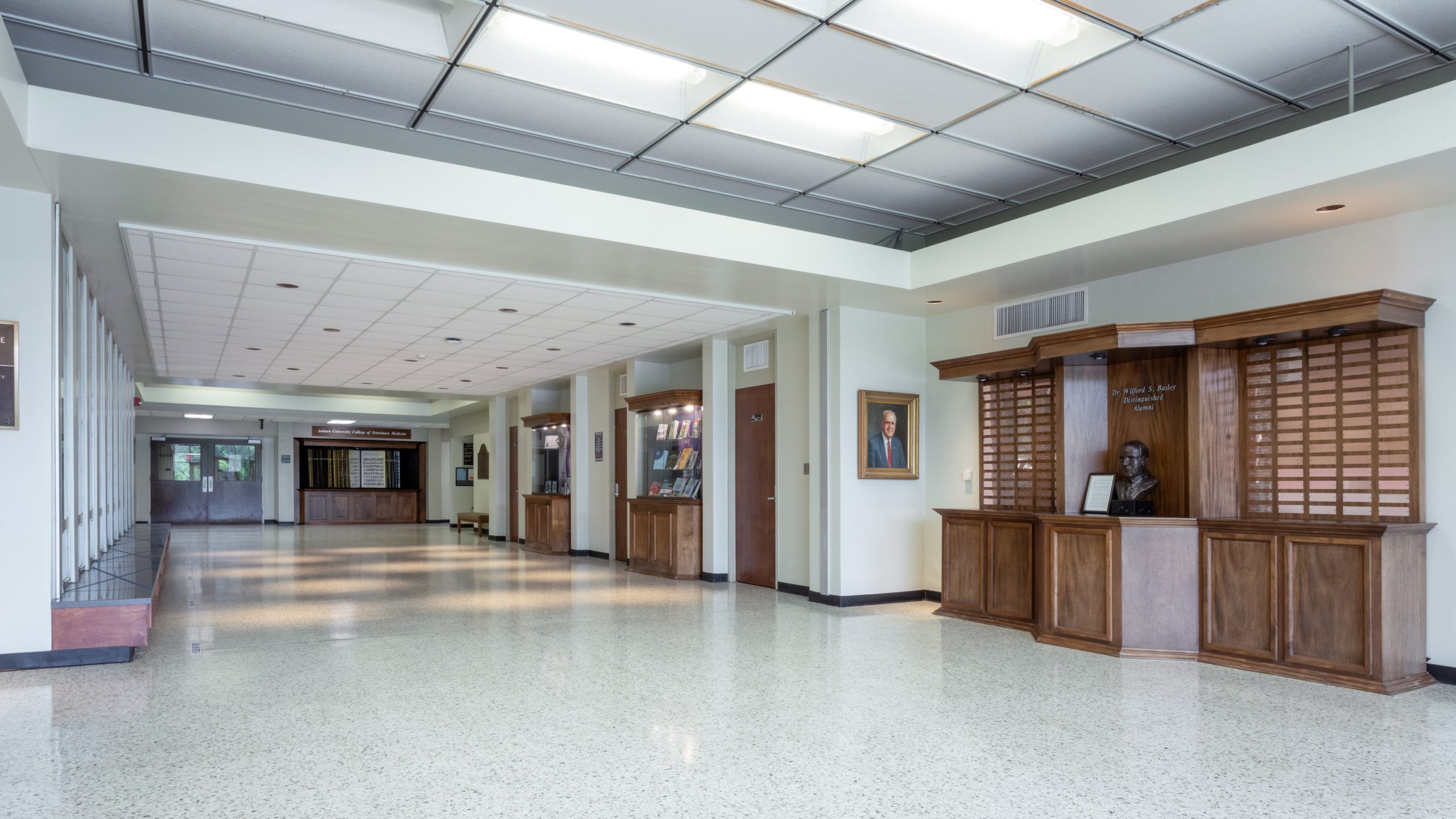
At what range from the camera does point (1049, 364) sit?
731 centimetres

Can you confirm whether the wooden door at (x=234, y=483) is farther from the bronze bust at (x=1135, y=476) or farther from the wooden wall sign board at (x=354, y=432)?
the bronze bust at (x=1135, y=476)

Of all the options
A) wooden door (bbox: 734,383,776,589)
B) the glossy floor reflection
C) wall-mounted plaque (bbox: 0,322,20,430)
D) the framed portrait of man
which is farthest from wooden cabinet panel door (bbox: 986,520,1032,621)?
wall-mounted plaque (bbox: 0,322,20,430)

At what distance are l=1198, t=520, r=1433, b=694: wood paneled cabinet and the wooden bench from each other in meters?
14.6

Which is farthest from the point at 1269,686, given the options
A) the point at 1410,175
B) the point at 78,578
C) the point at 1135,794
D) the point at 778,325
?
the point at 78,578

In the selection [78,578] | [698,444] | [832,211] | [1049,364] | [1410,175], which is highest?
[832,211]

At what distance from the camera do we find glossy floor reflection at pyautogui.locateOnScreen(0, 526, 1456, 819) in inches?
134

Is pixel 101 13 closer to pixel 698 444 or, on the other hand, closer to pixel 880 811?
pixel 880 811

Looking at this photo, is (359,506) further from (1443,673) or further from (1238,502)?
(1443,673)

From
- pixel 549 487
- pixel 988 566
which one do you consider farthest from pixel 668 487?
pixel 988 566

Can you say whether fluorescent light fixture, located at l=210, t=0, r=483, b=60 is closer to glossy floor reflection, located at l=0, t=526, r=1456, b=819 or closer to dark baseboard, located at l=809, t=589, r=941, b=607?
glossy floor reflection, located at l=0, t=526, r=1456, b=819

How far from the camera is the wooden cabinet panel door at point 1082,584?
6.29m

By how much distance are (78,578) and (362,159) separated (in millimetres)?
3988

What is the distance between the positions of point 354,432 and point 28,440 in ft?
63.3

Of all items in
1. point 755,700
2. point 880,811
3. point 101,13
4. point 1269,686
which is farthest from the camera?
point 1269,686
